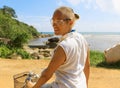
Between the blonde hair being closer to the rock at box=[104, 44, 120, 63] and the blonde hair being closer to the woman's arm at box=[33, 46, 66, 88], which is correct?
the woman's arm at box=[33, 46, 66, 88]

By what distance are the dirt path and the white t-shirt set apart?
212 inches

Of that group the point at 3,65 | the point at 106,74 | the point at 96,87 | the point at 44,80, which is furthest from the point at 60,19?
the point at 3,65

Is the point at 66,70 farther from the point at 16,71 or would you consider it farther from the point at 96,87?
the point at 16,71

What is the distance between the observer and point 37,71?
782 centimetres

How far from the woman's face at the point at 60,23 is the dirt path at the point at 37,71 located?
213 inches

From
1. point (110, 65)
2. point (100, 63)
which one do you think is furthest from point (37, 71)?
point (100, 63)

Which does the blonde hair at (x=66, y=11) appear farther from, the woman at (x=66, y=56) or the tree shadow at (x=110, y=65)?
the tree shadow at (x=110, y=65)

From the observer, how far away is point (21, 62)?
11945 millimetres

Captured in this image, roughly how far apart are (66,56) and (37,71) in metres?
5.48

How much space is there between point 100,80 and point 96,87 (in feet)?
2.94

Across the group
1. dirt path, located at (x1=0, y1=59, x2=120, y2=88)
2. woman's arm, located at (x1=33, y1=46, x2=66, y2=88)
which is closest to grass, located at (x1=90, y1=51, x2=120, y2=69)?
dirt path, located at (x1=0, y1=59, x2=120, y2=88)

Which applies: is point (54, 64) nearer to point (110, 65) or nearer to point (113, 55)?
point (110, 65)

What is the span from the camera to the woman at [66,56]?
238 cm

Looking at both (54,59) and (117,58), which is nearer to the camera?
(54,59)
